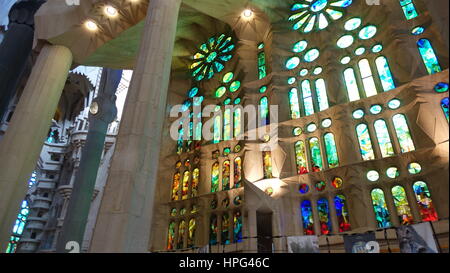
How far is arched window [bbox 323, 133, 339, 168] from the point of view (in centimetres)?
1210

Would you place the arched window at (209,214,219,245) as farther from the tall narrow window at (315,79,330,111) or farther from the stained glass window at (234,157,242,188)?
the tall narrow window at (315,79,330,111)

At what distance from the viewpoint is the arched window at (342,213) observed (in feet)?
35.4

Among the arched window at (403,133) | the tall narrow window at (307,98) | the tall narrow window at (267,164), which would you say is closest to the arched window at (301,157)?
the tall narrow window at (267,164)

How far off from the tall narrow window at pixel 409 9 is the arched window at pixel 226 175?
1006 centimetres

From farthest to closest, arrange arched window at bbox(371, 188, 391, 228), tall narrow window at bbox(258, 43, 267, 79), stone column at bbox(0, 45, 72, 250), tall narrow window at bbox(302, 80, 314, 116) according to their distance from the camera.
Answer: tall narrow window at bbox(258, 43, 267, 79) → tall narrow window at bbox(302, 80, 314, 116) → arched window at bbox(371, 188, 391, 228) → stone column at bbox(0, 45, 72, 250)

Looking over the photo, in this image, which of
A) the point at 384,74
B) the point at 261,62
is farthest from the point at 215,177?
the point at 384,74

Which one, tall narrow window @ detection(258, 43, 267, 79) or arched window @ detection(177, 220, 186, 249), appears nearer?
arched window @ detection(177, 220, 186, 249)

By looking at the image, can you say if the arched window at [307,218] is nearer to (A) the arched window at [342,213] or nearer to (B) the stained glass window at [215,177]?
(A) the arched window at [342,213]

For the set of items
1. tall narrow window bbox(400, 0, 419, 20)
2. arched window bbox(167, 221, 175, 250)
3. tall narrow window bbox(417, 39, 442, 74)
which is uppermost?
tall narrow window bbox(400, 0, 419, 20)

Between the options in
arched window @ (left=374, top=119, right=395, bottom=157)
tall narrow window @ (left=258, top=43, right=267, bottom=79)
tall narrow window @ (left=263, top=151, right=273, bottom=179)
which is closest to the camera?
arched window @ (left=374, top=119, right=395, bottom=157)

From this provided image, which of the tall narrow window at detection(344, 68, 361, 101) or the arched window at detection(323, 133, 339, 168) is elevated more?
the tall narrow window at detection(344, 68, 361, 101)

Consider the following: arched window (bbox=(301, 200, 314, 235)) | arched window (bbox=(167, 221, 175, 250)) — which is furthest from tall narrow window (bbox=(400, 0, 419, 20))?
arched window (bbox=(167, 221, 175, 250))

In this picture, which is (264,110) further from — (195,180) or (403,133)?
(403,133)

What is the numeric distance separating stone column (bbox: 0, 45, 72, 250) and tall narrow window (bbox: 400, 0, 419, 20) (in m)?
13.9
